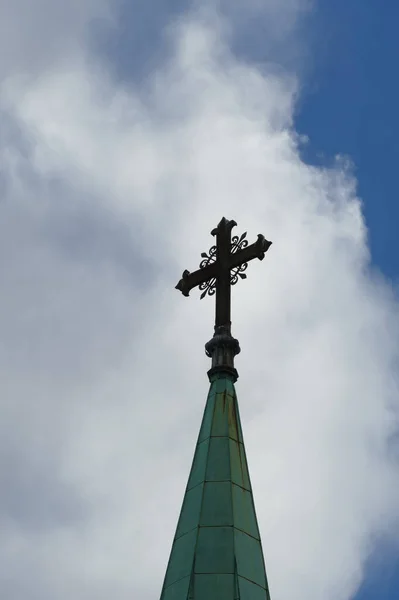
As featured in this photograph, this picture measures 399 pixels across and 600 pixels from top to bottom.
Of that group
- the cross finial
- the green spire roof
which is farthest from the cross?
the green spire roof

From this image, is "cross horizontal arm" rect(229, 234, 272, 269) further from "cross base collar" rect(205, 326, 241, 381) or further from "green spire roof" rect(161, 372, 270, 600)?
"green spire roof" rect(161, 372, 270, 600)

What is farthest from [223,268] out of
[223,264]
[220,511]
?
[220,511]

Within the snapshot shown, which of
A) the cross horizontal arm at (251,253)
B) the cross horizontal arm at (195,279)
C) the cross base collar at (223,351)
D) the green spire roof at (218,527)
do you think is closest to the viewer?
the green spire roof at (218,527)

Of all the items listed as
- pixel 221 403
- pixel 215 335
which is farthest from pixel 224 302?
pixel 221 403

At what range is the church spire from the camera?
1580 cm

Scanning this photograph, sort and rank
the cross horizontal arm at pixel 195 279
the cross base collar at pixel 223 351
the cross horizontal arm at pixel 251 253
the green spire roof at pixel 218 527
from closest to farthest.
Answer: the green spire roof at pixel 218 527, the cross base collar at pixel 223 351, the cross horizontal arm at pixel 251 253, the cross horizontal arm at pixel 195 279

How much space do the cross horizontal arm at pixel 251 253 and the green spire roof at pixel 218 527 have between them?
289cm

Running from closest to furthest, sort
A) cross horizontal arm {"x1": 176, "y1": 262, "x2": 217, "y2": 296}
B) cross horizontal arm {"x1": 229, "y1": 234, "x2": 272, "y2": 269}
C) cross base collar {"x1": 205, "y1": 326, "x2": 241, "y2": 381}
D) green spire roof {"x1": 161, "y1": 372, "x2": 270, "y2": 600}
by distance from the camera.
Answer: green spire roof {"x1": 161, "y1": 372, "x2": 270, "y2": 600} < cross base collar {"x1": 205, "y1": 326, "x2": 241, "y2": 381} < cross horizontal arm {"x1": 229, "y1": 234, "x2": 272, "y2": 269} < cross horizontal arm {"x1": 176, "y1": 262, "x2": 217, "y2": 296}

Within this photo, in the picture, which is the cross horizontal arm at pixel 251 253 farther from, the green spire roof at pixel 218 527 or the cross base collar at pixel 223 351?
the green spire roof at pixel 218 527

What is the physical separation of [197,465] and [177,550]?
1.56m

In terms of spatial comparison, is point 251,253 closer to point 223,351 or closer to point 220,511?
point 223,351

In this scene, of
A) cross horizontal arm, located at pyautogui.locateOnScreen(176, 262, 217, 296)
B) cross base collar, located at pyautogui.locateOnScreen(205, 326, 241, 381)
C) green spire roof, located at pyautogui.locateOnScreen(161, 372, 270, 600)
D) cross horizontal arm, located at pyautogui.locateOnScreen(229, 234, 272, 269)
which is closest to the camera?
green spire roof, located at pyautogui.locateOnScreen(161, 372, 270, 600)

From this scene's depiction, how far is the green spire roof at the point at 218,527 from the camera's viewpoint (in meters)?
15.8

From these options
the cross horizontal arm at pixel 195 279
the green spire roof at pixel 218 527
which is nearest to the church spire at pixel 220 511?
the green spire roof at pixel 218 527
